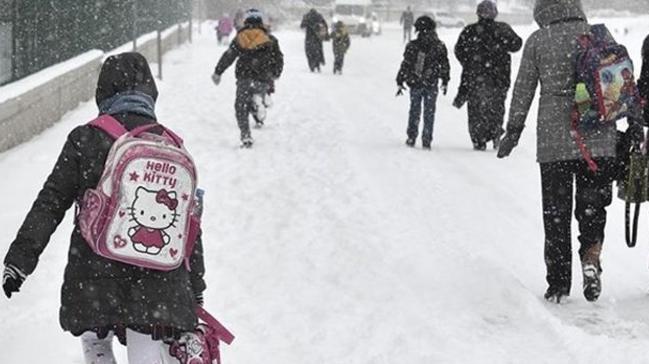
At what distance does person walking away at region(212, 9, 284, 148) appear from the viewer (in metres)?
12.2

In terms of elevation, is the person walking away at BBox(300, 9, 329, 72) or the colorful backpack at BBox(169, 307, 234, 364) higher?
the colorful backpack at BBox(169, 307, 234, 364)

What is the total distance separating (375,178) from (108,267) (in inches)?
285

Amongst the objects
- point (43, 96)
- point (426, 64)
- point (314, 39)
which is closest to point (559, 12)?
point (426, 64)

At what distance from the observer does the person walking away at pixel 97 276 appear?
10.7ft

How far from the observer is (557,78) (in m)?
5.86

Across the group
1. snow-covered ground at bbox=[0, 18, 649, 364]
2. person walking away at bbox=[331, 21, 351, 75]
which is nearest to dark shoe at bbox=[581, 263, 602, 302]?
snow-covered ground at bbox=[0, 18, 649, 364]

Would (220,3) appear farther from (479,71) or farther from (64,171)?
(64,171)

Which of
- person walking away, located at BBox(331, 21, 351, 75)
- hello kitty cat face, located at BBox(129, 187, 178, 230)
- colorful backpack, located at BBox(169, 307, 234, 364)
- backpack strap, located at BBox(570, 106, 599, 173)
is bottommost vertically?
person walking away, located at BBox(331, 21, 351, 75)

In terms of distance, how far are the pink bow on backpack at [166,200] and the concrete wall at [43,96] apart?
7205 mm

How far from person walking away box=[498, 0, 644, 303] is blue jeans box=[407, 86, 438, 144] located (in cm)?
637

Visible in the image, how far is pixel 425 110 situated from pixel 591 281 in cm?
670

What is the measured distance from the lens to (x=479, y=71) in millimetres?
12180

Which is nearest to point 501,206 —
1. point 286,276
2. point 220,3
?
point 286,276

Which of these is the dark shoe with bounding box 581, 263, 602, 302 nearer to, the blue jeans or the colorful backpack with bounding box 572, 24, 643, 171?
the colorful backpack with bounding box 572, 24, 643, 171
